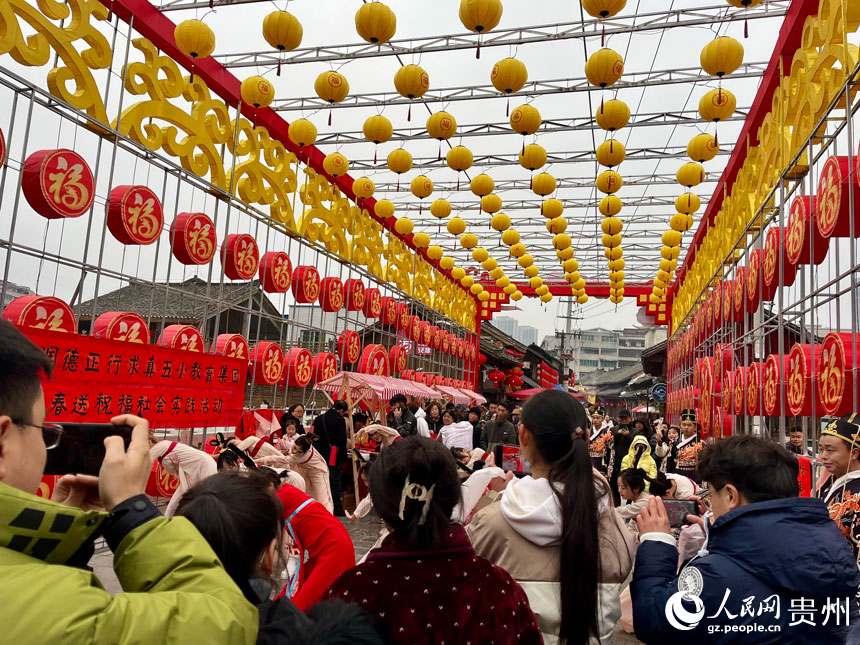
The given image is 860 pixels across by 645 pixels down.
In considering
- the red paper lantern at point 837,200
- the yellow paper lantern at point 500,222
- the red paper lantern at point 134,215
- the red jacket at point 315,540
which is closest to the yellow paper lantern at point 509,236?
the yellow paper lantern at point 500,222

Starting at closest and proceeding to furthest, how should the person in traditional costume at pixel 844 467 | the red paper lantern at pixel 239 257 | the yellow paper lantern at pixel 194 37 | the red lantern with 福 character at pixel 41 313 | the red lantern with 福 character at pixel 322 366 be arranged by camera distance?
the person in traditional costume at pixel 844 467, the red lantern with 福 character at pixel 41 313, the yellow paper lantern at pixel 194 37, the red paper lantern at pixel 239 257, the red lantern with 福 character at pixel 322 366

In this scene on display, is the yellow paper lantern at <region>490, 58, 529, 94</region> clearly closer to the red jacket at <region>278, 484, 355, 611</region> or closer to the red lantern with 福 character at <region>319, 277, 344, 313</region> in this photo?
the red jacket at <region>278, 484, 355, 611</region>

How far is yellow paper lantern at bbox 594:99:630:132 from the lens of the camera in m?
7.83

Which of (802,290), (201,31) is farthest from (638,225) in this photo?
(201,31)

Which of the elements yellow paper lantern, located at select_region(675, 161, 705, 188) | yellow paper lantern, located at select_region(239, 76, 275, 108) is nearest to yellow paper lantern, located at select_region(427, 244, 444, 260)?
yellow paper lantern, located at select_region(675, 161, 705, 188)

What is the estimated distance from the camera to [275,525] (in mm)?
1492

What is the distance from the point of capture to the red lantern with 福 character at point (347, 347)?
13.8m

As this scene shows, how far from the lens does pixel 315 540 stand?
2.41 m

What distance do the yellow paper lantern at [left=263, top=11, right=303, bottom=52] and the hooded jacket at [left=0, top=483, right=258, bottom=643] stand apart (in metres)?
6.75

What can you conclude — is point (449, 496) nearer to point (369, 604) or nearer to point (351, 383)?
point (369, 604)

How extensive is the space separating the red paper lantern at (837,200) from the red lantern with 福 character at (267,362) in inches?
310

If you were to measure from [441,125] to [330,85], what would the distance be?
1.63 m

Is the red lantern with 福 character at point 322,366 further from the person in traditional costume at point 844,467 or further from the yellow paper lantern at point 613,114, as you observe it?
the person in traditional costume at point 844,467

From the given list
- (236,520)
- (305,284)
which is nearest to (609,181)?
(305,284)
